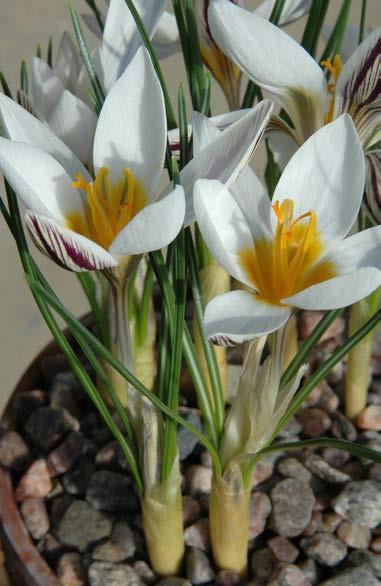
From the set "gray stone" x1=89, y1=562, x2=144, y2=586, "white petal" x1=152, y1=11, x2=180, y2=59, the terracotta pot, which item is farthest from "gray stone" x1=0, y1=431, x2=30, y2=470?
"white petal" x1=152, y1=11, x2=180, y2=59

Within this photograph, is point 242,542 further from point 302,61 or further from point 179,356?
point 302,61

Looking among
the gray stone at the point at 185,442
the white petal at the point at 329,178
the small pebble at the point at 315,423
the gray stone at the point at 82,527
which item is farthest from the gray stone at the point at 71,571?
the white petal at the point at 329,178

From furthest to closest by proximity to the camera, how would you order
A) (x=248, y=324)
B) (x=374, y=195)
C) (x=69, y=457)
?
(x=69, y=457), (x=374, y=195), (x=248, y=324)

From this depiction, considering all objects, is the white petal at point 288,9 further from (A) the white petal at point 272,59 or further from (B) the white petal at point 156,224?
(B) the white petal at point 156,224

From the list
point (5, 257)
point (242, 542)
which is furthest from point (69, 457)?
point (5, 257)

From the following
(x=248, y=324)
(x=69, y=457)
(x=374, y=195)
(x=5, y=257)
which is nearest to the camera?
(x=248, y=324)

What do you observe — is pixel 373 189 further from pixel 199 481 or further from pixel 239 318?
pixel 199 481
